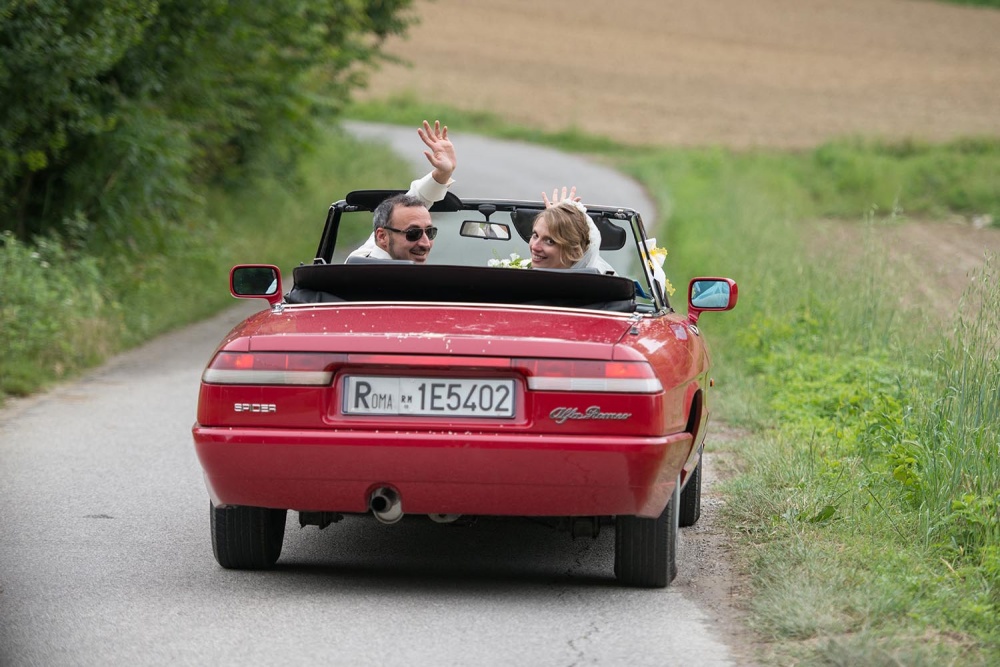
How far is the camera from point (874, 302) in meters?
10.6

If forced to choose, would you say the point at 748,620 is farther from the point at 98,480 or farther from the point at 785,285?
the point at 785,285

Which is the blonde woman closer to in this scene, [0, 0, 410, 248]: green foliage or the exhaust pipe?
the exhaust pipe

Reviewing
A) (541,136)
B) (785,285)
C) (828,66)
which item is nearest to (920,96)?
(828,66)

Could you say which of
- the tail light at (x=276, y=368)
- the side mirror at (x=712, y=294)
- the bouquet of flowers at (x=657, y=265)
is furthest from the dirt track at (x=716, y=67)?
the tail light at (x=276, y=368)

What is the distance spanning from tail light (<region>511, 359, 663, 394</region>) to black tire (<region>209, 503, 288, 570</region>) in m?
1.22

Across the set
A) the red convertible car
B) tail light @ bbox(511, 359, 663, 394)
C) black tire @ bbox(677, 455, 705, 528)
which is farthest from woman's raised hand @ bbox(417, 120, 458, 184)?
tail light @ bbox(511, 359, 663, 394)

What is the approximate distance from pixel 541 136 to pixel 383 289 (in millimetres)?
41988

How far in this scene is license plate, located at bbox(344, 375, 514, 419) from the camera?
491 cm

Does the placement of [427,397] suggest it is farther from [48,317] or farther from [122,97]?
[122,97]

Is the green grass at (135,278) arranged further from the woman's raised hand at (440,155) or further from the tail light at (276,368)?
the tail light at (276,368)

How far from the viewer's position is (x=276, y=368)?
4973mm

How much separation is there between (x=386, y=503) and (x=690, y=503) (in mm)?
1885

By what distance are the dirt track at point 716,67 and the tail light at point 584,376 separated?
139 ft

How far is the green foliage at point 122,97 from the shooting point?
1216 centimetres
